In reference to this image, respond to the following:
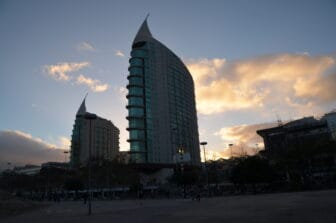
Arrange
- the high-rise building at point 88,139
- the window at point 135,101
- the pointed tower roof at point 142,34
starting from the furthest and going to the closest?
the high-rise building at point 88,139, the pointed tower roof at point 142,34, the window at point 135,101

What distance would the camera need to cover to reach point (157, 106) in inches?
5595

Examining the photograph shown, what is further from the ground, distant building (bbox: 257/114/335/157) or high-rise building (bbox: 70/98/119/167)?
high-rise building (bbox: 70/98/119/167)

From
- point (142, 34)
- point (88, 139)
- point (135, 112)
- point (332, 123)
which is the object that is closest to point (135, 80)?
point (135, 112)

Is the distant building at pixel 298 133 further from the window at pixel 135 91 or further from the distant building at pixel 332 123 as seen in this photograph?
the window at pixel 135 91

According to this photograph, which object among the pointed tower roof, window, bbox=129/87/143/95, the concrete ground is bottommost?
the concrete ground

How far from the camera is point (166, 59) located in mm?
156125

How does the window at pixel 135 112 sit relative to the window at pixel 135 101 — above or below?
below

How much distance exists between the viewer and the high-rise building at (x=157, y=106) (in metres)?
132

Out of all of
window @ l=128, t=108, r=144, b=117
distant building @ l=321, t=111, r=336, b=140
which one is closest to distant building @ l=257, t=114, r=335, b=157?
distant building @ l=321, t=111, r=336, b=140

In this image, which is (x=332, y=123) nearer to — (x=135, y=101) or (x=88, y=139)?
(x=135, y=101)

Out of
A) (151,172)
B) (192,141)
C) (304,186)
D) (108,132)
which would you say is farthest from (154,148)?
(304,186)

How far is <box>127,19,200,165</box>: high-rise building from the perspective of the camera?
13171 centimetres

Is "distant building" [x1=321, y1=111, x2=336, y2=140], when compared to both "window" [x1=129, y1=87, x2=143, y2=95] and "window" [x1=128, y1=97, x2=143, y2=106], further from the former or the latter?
"window" [x1=129, y1=87, x2=143, y2=95]

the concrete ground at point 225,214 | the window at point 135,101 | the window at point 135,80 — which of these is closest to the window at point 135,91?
the window at point 135,101
